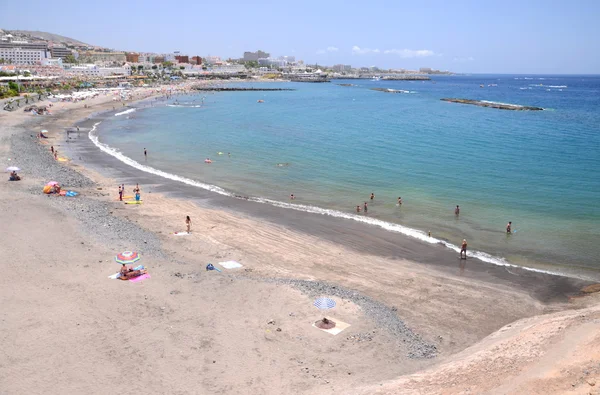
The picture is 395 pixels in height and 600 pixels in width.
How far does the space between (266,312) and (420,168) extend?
2829 centimetres

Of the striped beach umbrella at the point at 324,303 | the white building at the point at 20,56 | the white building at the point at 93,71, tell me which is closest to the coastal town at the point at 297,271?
the striped beach umbrella at the point at 324,303

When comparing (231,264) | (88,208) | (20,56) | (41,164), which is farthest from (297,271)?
(20,56)

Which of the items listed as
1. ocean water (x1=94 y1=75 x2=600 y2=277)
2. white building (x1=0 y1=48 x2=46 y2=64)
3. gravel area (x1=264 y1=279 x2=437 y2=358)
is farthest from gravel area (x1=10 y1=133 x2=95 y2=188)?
white building (x1=0 y1=48 x2=46 y2=64)

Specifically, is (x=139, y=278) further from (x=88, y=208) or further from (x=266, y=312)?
(x=88, y=208)

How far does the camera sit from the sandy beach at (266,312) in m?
11.8

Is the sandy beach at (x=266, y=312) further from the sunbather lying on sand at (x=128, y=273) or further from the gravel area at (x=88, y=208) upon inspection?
the sunbather lying on sand at (x=128, y=273)

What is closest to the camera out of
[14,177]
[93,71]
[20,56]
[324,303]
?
[324,303]

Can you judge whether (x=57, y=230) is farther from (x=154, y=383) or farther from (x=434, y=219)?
(x=434, y=219)

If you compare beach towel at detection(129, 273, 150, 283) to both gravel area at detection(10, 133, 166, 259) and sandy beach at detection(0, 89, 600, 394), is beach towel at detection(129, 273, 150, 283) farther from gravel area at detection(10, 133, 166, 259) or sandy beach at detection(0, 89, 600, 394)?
gravel area at detection(10, 133, 166, 259)

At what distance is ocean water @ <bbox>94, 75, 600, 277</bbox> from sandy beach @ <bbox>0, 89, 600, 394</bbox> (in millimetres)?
3572

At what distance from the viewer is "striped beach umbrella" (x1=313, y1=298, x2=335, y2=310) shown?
1538 centimetres

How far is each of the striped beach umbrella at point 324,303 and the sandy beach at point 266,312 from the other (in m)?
0.28

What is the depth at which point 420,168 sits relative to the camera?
40344 mm

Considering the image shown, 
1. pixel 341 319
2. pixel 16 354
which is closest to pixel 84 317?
pixel 16 354
